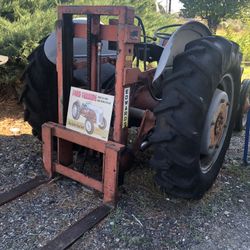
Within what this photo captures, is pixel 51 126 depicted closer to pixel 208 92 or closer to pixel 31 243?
pixel 31 243

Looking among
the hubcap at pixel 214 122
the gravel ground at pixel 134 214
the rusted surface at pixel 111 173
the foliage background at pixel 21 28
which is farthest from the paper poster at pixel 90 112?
the foliage background at pixel 21 28

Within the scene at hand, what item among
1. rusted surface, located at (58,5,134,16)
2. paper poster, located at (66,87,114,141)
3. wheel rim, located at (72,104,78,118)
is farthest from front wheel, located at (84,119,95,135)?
rusted surface, located at (58,5,134,16)

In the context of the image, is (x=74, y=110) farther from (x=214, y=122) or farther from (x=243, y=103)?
(x=243, y=103)

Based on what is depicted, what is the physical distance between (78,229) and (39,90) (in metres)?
1.27

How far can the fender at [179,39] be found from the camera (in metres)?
2.27

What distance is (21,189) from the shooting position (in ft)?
8.96

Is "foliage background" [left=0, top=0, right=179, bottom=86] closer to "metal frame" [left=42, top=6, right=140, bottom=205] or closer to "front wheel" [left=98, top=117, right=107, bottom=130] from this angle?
"metal frame" [left=42, top=6, right=140, bottom=205]

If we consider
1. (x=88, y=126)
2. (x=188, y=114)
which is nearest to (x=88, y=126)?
Result: (x=88, y=126)

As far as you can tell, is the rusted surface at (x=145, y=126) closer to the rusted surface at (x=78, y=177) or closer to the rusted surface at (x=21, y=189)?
the rusted surface at (x=78, y=177)

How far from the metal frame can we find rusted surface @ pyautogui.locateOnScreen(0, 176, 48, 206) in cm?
11

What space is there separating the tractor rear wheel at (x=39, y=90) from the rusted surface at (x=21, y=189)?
48 cm

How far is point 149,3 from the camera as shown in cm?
668

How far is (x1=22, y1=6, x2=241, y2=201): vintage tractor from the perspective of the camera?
2172mm

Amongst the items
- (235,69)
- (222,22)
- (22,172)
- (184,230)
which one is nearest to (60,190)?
(22,172)
